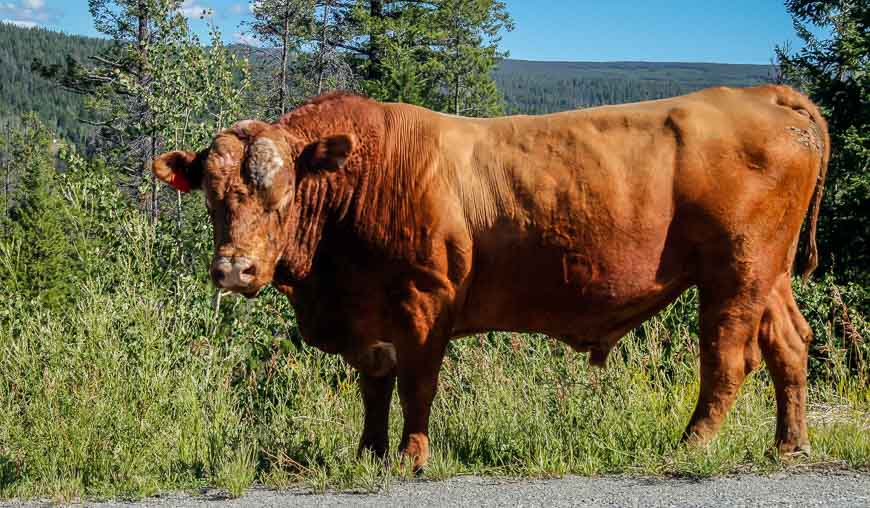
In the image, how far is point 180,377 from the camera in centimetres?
608

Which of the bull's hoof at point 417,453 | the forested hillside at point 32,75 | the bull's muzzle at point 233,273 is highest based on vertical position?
the forested hillside at point 32,75

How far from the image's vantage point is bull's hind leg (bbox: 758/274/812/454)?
5504mm

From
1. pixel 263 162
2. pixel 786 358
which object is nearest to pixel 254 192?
pixel 263 162

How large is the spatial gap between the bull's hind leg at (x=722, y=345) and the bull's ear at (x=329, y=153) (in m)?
2.31

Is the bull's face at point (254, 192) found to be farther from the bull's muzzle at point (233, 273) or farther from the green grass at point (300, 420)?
the green grass at point (300, 420)

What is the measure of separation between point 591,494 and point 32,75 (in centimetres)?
16838

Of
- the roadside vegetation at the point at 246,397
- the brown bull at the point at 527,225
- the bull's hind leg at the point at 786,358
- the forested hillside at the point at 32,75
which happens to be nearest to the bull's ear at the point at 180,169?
the brown bull at the point at 527,225

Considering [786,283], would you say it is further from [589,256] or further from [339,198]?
[339,198]

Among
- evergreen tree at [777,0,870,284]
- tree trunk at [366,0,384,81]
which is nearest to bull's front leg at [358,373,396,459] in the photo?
evergreen tree at [777,0,870,284]

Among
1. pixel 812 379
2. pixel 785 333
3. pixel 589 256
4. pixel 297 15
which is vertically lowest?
pixel 812 379

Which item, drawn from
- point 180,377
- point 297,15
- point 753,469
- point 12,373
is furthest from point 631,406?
point 297,15

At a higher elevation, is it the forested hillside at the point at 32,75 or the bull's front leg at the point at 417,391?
the forested hillside at the point at 32,75

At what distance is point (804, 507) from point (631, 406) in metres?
1.78

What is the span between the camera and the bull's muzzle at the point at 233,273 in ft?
16.1
